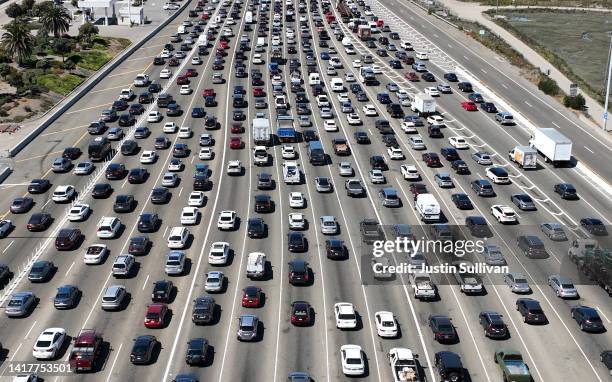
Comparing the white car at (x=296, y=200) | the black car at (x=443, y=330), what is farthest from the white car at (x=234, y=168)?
the black car at (x=443, y=330)

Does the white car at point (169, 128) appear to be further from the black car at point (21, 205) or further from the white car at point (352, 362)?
the white car at point (352, 362)

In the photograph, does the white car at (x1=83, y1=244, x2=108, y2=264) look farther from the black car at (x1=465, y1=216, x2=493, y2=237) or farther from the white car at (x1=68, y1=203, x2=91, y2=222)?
the black car at (x1=465, y1=216, x2=493, y2=237)

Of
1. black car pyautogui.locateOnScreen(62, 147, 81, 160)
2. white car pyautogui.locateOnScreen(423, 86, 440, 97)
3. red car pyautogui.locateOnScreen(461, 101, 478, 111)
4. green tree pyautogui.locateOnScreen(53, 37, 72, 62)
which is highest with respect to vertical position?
green tree pyautogui.locateOnScreen(53, 37, 72, 62)

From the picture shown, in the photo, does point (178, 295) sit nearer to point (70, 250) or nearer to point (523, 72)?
point (70, 250)

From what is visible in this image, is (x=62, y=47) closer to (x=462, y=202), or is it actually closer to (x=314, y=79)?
(x=314, y=79)

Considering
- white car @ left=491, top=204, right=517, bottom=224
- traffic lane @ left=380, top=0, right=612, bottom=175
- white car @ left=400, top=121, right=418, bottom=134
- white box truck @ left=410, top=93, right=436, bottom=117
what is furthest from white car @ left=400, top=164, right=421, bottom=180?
white box truck @ left=410, top=93, right=436, bottom=117

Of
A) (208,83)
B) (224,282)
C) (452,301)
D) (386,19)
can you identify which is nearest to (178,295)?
(224,282)
